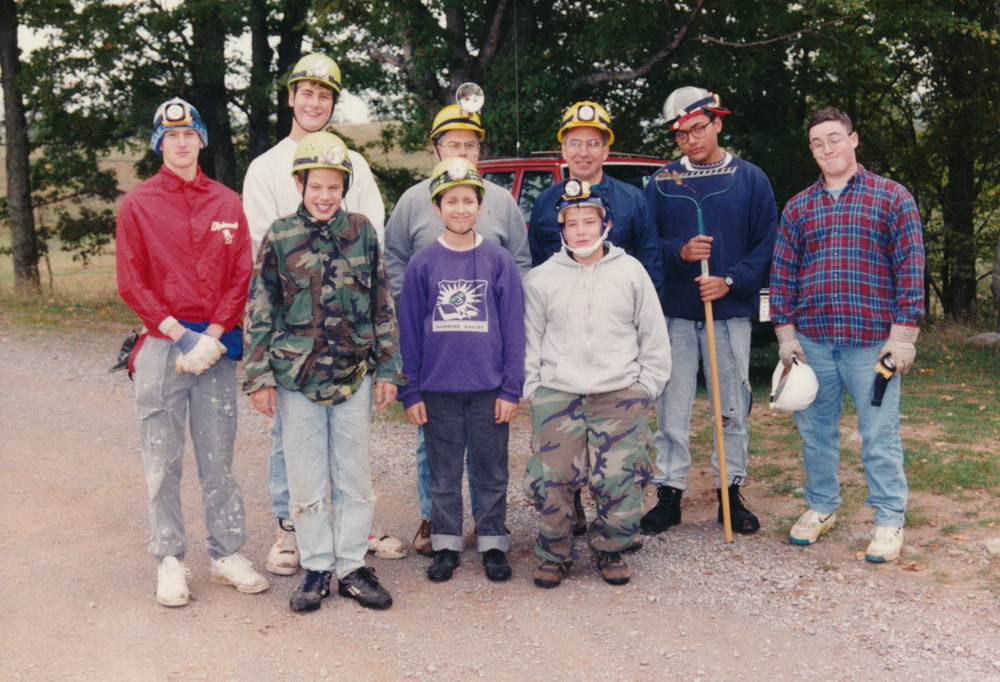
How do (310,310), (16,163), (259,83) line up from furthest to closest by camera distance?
Answer: (16,163), (259,83), (310,310)

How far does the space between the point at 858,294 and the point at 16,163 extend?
17.7 metres

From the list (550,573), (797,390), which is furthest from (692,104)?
(550,573)

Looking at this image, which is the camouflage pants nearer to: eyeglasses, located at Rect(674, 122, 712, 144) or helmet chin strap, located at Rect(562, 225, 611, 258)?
helmet chin strap, located at Rect(562, 225, 611, 258)

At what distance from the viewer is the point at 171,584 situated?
4328mm

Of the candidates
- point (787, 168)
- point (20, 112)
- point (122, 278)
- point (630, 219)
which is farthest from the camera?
point (20, 112)

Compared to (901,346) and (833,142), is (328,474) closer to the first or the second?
(901,346)

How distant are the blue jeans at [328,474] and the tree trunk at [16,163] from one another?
51.0ft

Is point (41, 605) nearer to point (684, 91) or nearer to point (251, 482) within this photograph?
point (251, 482)

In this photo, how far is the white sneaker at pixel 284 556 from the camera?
15.5 ft

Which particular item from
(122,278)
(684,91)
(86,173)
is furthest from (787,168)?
(86,173)

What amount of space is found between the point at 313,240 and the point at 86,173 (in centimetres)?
1731

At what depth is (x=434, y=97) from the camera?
1359 centimetres

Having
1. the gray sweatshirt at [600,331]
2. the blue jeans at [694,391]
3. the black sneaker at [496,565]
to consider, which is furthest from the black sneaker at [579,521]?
the gray sweatshirt at [600,331]

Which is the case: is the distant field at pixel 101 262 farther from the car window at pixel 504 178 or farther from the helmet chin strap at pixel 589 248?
the helmet chin strap at pixel 589 248
